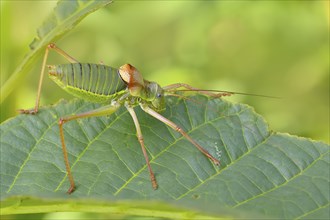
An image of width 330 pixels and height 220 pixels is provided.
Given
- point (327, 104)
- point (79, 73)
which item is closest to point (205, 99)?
point (79, 73)

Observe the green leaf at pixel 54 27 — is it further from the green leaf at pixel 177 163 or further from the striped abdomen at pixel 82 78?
the striped abdomen at pixel 82 78

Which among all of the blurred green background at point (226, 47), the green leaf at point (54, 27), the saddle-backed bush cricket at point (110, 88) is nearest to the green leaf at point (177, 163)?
the saddle-backed bush cricket at point (110, 88)

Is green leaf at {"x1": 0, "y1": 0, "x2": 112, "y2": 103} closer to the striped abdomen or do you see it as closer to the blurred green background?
the striped abdomen

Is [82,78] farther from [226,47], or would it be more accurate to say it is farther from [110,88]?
[226,47]

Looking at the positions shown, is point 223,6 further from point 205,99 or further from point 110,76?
point 205,99

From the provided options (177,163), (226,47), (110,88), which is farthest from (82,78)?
(226,47)

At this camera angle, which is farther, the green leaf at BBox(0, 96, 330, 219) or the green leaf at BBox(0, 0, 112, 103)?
the green leaf at BBox(0, 0, 112, 103)

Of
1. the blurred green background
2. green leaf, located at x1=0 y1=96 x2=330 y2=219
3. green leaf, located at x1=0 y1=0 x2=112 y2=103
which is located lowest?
green leaf, located at x1=0 y1=96 x2=330 y2=219

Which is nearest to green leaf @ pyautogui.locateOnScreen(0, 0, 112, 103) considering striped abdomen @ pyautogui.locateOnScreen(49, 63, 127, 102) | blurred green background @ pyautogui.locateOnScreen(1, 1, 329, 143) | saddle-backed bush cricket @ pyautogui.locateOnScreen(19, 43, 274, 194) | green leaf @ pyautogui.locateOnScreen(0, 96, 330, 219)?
green leaf @ pyautogui.locateOnScreen(0, 96, 330, 219)
